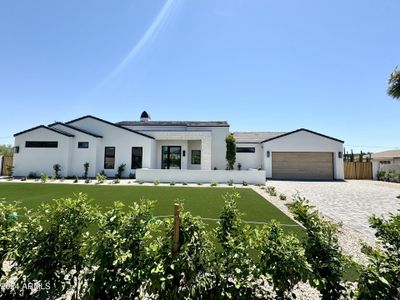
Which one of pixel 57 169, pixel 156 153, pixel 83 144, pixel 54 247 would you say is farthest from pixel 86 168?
pixel 54 247

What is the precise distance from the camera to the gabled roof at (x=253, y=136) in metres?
24.4

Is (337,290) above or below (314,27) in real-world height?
below

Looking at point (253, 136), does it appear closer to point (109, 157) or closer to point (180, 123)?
point (180, 123)

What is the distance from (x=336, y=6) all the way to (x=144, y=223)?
1129 cm

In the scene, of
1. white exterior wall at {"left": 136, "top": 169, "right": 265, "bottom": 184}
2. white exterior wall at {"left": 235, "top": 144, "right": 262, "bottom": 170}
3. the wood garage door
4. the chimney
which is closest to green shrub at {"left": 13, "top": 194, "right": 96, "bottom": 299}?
white exterior wall at {"left": 136, "top": 169, "right": 265, "bottom": 184}

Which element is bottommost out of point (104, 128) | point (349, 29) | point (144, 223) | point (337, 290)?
point (337, 290)

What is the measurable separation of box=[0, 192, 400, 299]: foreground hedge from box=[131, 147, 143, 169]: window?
17927 mm

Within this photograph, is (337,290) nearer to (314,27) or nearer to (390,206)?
(390,206)

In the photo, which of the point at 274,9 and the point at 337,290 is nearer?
the point at 337,290

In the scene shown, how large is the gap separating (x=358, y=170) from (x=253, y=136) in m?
11.9

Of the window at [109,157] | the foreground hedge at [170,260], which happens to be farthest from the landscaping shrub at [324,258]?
the window at [109,157]

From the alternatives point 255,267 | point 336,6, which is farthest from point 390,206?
point 255,267

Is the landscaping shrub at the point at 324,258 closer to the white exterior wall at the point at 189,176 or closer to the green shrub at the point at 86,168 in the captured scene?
the white exterior wall at the point at 189,176

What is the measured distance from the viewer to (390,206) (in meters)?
9.60
